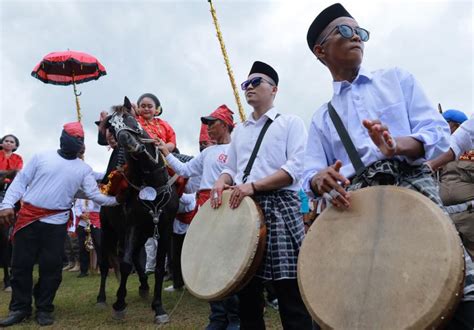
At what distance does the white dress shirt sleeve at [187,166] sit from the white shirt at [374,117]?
2.41m

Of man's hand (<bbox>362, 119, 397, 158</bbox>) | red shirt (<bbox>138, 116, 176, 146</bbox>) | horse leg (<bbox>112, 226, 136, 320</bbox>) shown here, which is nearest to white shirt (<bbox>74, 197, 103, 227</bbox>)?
red shirt (<bbox>138, 116, 176, 146</bbox>)

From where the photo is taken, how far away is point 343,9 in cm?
227

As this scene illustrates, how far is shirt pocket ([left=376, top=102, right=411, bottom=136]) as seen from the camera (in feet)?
6.44

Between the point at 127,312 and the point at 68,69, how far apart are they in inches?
255

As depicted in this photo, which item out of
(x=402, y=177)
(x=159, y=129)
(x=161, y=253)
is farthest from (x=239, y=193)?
(x=159, y=129)

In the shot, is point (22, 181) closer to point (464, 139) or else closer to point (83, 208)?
point (464, 139)

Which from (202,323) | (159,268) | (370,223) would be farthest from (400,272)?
(159,268)

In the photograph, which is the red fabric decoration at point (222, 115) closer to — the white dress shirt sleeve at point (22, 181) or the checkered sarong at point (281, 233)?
the checkered sarong at point (281, 233)

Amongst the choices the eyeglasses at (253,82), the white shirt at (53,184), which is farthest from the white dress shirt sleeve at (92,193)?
the eyeglasses at (253,82)

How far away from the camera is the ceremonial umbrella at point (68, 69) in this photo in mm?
9625

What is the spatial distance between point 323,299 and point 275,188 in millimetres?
1173

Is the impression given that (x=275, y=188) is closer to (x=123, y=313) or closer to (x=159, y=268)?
(x=159, y=268)

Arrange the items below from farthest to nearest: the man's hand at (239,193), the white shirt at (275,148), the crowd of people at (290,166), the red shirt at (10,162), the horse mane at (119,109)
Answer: the red shirt at (10,162) < the horse mane at (119,109) < the white shirt at (275,148) < the man's hand at (239,193) < the crowd of people at (290,166)

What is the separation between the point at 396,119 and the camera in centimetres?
199
